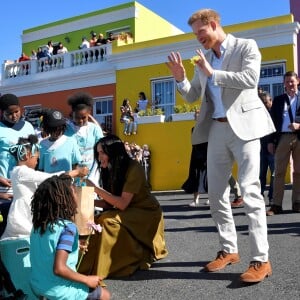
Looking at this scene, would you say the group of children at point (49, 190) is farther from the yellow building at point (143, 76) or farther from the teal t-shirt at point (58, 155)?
the yellow building at point (143, 76)

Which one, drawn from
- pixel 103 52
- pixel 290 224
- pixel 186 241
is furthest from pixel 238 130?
pixel 103 52

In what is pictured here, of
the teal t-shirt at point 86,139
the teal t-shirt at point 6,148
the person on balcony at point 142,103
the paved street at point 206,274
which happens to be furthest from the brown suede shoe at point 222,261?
the person on balcony at point 142,103

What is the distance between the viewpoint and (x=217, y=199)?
4020mm

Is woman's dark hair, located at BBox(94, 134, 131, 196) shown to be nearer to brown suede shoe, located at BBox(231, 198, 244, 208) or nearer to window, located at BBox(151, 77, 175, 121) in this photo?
brown suede shoe, located at BBox(231, 198, 244, 208)

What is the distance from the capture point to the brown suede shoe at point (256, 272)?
3389 millimetres

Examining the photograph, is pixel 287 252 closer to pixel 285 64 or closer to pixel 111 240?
pixel 111 240

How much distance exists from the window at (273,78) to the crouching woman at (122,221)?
11.8 metres

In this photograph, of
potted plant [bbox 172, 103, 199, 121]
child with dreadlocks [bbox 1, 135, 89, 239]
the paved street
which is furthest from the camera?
potted plant [bbox 172, 103, 199, 121]

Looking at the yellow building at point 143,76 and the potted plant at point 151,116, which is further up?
the yellow building at point 143,76

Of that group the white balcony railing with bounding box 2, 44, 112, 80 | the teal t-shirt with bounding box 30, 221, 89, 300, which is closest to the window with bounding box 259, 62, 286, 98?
the white balcony railing with bounding box 2, 44, 112, 80

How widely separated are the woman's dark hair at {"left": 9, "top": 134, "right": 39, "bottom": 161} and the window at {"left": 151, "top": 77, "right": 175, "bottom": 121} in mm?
13698

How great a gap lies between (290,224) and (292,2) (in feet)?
44.1

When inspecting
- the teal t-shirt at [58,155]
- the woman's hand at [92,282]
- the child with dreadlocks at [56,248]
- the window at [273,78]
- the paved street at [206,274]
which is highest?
the window at [273,78]

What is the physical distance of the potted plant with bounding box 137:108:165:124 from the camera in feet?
54.1
